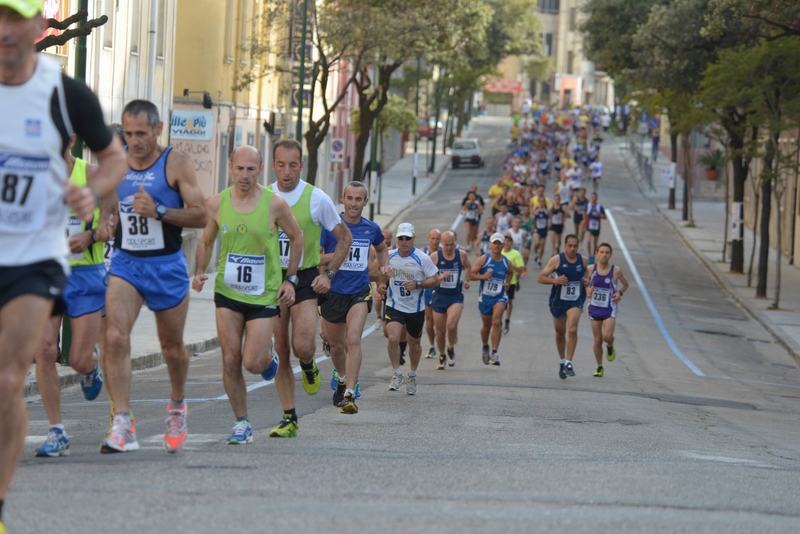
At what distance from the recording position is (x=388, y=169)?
7712 centimetres

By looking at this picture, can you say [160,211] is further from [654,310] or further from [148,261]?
[654,310]

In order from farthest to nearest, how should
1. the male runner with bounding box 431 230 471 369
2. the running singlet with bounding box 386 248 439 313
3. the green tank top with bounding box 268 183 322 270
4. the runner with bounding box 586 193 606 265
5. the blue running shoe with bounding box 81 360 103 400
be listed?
1. the runner with bounding box 586 193 606 265
2. the male runner with bounding box 431 230 471 369
3. the running singlet with bounding box 386 248 439 313
4. the green tank top with bounding box 268 183 322 270
5. the blue running shoe with bounding box 81 360 103 400

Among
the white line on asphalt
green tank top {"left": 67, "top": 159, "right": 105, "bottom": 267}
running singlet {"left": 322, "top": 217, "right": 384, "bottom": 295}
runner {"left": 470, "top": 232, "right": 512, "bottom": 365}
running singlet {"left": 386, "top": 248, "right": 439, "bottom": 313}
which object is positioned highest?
green tank top {"left": 67, "top": 159, "right": 105, "bottom": 267}

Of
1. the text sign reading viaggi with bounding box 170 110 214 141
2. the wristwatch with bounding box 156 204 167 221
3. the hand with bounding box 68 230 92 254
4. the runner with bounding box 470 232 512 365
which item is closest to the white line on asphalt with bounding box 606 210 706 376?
the runner with bounding box 470 232 512 365

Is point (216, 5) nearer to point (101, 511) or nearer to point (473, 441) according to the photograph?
point (473, 441)

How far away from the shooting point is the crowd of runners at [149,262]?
5.26 meters

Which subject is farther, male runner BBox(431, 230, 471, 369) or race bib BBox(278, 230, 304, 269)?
male runner BBox(431, 230, 471, 369)

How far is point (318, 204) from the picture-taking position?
9617 millimetres

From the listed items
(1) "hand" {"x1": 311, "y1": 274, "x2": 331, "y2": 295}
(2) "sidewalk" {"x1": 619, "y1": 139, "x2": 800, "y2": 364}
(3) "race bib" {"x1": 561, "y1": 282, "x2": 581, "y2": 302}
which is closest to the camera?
(1) "hand" {"x1": 311, "y1": 274, "x2": 331, "y2": 295}

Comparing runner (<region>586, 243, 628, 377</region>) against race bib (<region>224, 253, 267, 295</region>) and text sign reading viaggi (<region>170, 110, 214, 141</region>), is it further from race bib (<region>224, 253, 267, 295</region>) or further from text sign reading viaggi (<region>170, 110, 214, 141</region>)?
Answer: text sign reading viaggi (<region>170, 110, 214, 141</region>)

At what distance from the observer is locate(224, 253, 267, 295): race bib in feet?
27.1

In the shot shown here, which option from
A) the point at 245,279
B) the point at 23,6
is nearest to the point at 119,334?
the point at 245,279

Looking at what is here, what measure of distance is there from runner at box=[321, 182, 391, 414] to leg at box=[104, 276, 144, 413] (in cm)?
377

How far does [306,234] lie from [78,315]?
2.13 m
